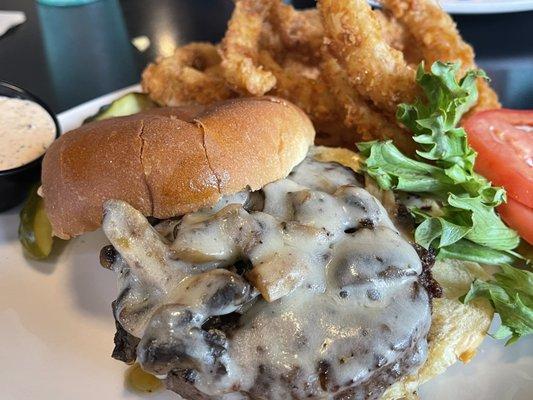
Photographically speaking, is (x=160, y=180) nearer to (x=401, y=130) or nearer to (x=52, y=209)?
(x=52, y=209)

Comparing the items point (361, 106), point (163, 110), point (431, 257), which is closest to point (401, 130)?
point (361, 106)

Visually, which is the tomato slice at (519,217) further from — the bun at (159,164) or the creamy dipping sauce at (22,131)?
the creamy dipping sauce at (22,131)

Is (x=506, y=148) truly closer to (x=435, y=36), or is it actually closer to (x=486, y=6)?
(x=435, y=36)

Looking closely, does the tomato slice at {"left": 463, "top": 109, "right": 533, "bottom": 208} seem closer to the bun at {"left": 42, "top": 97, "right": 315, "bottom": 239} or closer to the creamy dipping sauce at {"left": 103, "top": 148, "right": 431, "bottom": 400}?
the creamy dipping sauce at {"left": 103, "top": 148, "right": 431, "bottom": 400}

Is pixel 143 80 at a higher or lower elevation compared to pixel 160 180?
lower

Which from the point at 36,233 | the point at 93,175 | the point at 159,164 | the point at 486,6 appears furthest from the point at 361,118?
the point at 486,6

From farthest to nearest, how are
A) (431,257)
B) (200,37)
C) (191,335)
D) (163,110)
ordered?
(200,37)
(163,110)
(431,257)
(191,335)

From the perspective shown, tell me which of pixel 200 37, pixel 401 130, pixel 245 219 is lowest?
pixel 200 37

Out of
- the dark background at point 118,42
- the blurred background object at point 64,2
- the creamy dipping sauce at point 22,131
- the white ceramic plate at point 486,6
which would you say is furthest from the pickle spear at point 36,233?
the blurred background object at point 64,2
